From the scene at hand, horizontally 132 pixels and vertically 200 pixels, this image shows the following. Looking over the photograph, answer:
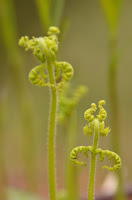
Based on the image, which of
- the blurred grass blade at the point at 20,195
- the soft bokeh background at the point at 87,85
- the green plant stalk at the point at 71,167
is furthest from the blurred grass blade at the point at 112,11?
the soft bokeh background at the point at 87,85

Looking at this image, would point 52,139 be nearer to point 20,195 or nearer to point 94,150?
point 94,150

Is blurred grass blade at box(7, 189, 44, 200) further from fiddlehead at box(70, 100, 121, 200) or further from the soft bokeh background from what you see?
the soft bokeh background

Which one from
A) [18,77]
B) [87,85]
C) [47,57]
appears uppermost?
[87,85]

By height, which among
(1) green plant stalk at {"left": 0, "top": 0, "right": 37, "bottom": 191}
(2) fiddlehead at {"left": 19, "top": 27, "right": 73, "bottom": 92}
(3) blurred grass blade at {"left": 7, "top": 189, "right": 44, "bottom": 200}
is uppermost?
(1) green plant stalk at {"left": 0, "top": 0, "right": 37, "bottom": 191}

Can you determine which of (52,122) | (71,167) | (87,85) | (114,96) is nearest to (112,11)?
(114,96)

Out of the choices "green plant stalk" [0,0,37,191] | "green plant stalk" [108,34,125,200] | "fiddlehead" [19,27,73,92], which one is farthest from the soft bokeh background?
"fiddlehead" [19,27,73,92]

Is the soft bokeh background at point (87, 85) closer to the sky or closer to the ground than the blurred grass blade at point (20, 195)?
closer to the sky

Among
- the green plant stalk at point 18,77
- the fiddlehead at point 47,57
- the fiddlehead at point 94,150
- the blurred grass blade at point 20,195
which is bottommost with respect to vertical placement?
the blurred grass blade at point 20,195

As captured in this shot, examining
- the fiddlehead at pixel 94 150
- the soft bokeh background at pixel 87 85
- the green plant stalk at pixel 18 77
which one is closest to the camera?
the fiddlehead at pixel 94 150

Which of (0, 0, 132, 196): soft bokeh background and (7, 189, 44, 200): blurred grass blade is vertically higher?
(0, 0, 132, 196): soft bokeh background

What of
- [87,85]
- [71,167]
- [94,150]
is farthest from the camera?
[87,85]

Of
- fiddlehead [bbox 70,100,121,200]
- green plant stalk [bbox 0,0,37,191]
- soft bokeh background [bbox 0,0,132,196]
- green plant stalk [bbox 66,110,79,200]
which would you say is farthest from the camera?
soft bokeh background [bbox 0,0,132,196]

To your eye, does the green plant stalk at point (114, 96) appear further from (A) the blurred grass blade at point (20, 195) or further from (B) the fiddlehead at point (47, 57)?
(B) the fiddlehead at point (47, 57)
